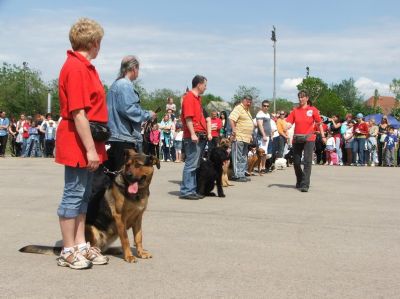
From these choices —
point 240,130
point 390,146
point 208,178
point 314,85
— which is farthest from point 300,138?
point 314,85

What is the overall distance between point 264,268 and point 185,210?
11.6 ft

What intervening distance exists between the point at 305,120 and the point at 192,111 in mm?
2931

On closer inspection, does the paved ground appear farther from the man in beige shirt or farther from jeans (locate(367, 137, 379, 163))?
jeans (locate(367, 137, 379, 163))

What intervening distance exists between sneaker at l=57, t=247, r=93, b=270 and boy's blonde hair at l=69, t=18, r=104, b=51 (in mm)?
1781

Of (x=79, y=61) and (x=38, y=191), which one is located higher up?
(x=79, y=61)

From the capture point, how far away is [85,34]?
453cm

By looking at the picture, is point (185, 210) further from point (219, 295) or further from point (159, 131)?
point (159, 131)

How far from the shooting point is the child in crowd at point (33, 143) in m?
24.2

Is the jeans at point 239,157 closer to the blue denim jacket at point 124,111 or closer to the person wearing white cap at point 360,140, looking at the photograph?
the blue denim jacket at point 124,111

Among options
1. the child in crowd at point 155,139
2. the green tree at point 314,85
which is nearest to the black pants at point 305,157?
the child in crowd at point 155,139

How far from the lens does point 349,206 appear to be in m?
9.23

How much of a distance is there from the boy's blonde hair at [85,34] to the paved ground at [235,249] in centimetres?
195

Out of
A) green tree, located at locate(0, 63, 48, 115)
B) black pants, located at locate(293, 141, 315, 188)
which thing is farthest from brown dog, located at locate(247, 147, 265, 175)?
green tree, located at locate(0, 63, 48, 115)

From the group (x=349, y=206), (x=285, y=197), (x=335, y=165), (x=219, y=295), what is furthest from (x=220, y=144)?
(x=335, y=165)
